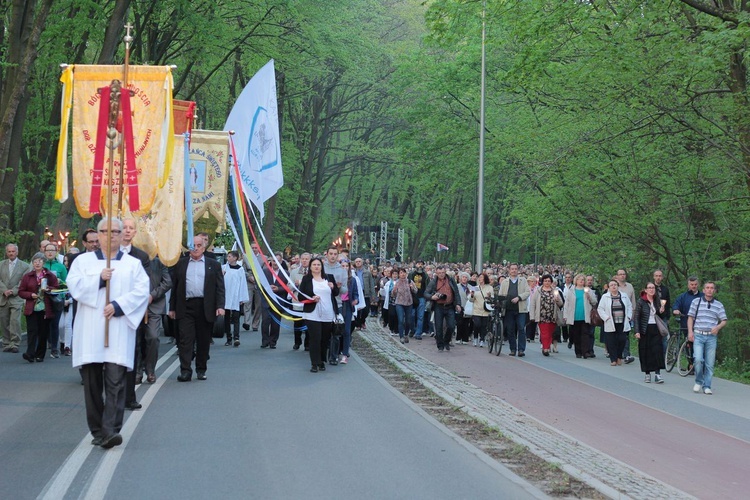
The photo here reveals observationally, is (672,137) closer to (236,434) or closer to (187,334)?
(187,334)

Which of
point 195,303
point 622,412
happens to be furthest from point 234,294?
point 622,412

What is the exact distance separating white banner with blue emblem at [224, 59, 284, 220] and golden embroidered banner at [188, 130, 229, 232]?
0.85 metres

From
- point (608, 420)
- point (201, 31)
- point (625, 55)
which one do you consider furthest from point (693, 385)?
point (201, 31)

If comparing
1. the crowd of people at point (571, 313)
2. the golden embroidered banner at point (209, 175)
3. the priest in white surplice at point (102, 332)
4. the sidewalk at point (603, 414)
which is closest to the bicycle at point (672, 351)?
the crowd of people at point (571, 313)

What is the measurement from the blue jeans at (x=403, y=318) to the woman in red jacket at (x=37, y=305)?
1033cm

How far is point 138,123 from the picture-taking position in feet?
46.5

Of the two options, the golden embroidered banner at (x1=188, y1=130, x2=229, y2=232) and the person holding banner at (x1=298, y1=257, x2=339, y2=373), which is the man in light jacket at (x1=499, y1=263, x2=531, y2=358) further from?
the person holding banner at (x1=298, y1=257, x2=339, y2=373)

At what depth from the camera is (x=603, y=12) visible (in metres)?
20.8

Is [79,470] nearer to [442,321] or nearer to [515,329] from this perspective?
[442,321]

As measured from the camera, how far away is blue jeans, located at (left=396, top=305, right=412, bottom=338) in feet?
81.6

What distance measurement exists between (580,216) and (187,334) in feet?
58.9

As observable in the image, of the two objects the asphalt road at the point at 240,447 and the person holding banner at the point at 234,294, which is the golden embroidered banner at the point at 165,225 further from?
the person holding banner at the point at 234,294

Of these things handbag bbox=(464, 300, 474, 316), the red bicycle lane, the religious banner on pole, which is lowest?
the red bicycle lane

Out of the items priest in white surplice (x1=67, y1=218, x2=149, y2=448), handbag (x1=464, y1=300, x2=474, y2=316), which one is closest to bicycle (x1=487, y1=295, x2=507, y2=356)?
handbag (x1=464, y1=300, x2=474, y2=316)
